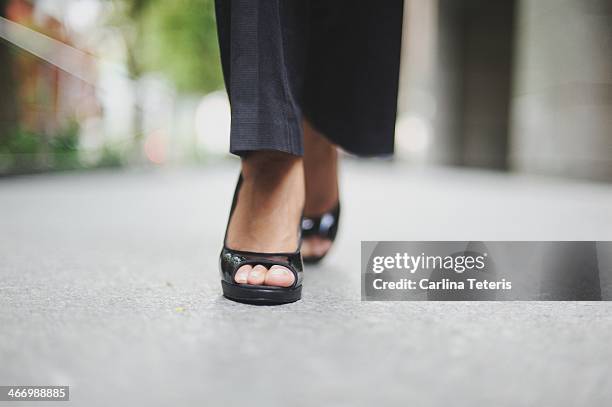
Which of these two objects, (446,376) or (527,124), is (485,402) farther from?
(527,124)

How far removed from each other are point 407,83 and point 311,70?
365 inches

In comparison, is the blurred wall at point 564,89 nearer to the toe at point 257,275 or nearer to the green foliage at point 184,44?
the toe at point 257,275

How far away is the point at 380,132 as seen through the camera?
49.1 inches

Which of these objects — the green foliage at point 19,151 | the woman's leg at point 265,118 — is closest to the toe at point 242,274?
the woman's leg at point 265,118

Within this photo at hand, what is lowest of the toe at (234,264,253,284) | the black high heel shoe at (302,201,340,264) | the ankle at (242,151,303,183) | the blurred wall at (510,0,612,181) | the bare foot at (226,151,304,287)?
the toe at (234,264,253,284)

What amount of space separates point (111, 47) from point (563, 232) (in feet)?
22.8

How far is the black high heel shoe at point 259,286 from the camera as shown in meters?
0.93

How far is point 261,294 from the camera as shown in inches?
36.7

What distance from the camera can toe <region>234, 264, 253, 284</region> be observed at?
0.95 m

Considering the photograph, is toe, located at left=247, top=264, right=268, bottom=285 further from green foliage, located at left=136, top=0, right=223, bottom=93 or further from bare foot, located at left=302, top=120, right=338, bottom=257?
green foliage, located at left=136, top=0, right=223, bottom=93

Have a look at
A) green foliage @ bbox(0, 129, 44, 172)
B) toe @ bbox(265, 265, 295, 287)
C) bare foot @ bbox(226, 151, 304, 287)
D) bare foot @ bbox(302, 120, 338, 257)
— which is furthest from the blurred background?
toe @ bbox(265, 265, 295, 287)

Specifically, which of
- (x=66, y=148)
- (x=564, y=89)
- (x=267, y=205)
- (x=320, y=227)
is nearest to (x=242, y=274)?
(x=267, y=205)

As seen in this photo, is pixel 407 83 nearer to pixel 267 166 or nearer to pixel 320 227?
pixel 320 227

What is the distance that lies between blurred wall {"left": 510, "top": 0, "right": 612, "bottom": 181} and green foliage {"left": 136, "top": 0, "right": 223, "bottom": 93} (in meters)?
5.50
